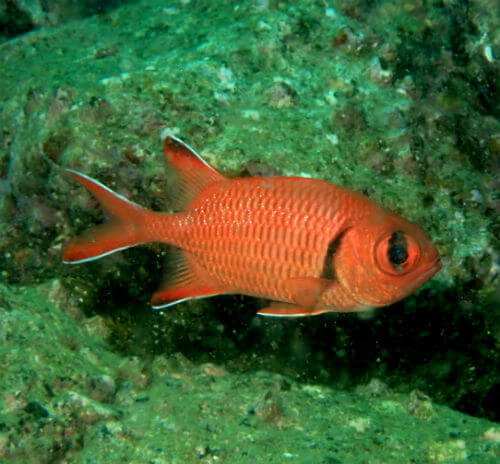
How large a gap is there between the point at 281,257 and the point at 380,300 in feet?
2.11

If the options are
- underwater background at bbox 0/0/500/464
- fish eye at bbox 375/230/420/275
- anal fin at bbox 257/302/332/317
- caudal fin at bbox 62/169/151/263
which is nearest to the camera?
fish eye at bbox 375/230/420/275

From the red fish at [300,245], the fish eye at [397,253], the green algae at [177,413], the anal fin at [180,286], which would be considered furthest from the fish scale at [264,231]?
the green algae at [177,413]

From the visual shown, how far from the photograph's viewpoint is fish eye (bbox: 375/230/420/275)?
2367 mm

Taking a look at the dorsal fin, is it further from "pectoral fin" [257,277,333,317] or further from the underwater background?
"pectoral fin" [257,277,333,317]

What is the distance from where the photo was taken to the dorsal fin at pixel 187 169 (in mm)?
2725

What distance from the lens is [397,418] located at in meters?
3.17

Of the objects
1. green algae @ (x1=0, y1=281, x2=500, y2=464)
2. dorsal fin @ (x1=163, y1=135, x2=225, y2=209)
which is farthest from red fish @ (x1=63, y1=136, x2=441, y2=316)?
green algae @ (x1=0, y1=281, x2=500, y2=464)

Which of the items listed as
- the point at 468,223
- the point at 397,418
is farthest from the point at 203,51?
the point at 397,418

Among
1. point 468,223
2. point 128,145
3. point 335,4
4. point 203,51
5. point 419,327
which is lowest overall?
point 419,327

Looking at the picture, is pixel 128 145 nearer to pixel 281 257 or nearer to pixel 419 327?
pixel 281 257

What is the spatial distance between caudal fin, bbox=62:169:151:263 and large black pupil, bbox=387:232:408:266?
58.5 inches

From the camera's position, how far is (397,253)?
7.81 feet

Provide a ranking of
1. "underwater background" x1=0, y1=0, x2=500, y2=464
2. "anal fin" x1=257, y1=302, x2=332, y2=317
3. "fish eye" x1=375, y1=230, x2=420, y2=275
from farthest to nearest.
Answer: "underwater background" x1=0, y1=0, x2=500, y2=464 < "anal fin" x1=257, y1=302, x2=332, y2=317 < "fish eye" x1=375, y1=230, x2=420, y2=275

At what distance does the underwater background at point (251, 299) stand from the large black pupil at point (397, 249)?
929 millimetres
